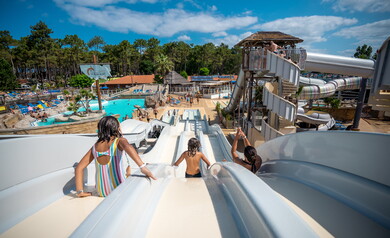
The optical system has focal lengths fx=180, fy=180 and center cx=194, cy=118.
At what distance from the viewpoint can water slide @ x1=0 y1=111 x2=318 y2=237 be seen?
39.7 inches

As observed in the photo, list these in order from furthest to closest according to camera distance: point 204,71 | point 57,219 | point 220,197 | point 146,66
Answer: point 146,66 < point 204,71 < point 220,197 < point 57,219

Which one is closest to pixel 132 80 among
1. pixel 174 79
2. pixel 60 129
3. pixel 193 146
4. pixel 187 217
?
pixel 174 79

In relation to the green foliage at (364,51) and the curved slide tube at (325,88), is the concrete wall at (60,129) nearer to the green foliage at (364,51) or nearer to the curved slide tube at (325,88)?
the curved slide tube at (325,88)

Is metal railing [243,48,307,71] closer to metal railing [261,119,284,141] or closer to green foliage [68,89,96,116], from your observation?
metal railing [261,119,284,141]

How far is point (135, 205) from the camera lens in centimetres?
128

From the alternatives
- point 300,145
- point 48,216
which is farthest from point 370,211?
point 48,216

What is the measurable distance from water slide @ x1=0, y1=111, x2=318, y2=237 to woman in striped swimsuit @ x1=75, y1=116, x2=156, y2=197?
0.15 metres

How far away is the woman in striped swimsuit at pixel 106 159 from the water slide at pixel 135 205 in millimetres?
148

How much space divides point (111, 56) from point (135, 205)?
204 feet

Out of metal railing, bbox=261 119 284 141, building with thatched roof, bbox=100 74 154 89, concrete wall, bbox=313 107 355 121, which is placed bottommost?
concrete wall, bbox=313 107 355 121

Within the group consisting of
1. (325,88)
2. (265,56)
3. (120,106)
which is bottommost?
(120,106)

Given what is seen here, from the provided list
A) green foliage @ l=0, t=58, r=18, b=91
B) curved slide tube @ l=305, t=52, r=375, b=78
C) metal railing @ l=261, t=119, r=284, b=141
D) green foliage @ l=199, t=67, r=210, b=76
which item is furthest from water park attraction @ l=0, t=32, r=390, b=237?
green foliage @ l=199, t=67, r=210, b=76

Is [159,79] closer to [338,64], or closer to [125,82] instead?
[125,82]

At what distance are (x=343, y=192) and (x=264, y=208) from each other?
1160 mm
